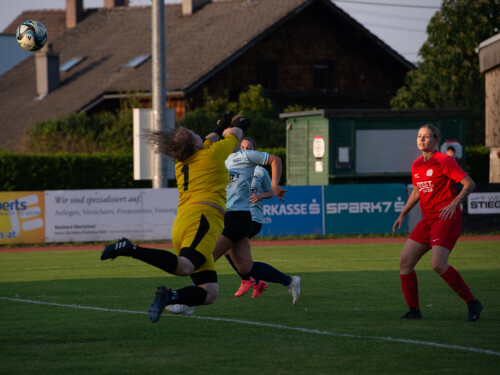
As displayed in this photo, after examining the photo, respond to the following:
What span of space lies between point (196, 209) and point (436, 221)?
269 centimetres

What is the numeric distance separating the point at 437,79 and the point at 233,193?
1267 inches

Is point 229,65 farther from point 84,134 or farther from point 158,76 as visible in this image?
point 158,76

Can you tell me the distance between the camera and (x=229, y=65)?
125ft

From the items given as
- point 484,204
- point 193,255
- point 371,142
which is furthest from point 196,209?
point 371,142

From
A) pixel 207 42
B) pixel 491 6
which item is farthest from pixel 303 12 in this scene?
pixel 491 6

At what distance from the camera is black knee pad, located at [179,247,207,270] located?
25.1ft

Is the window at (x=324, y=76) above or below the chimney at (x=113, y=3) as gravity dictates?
below

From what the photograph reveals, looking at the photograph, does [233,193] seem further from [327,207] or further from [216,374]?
[327,207]

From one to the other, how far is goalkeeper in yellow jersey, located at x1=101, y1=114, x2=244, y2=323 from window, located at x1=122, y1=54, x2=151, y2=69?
32.8m

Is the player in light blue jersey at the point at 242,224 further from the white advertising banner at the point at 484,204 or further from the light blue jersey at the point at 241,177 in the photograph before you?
the white advertising banner at the point at 484,204

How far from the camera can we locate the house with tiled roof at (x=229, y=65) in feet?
124

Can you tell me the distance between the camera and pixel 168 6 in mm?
47062

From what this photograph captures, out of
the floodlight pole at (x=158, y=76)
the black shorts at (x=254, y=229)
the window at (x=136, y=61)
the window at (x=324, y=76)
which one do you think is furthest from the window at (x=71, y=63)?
the black shorts at (x=254, y=229)

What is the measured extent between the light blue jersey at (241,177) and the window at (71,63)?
36.0 m
